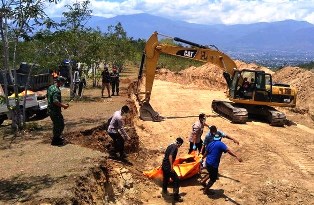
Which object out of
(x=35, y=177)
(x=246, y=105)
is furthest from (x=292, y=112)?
(x=35, y=177)

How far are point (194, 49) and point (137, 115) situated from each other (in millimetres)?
4401

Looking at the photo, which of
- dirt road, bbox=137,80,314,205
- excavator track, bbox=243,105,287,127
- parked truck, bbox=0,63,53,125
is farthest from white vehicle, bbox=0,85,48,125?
excavator track, bbox=243,105,287,127

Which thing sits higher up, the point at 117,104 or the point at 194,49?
the point at 194,49

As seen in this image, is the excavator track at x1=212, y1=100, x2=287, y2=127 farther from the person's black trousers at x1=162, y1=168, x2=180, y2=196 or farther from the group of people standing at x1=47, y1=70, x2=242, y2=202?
the person's black trousers at x1=162, y1=168, x2=180, y2=196

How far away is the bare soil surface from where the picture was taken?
1036cm

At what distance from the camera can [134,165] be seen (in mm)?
13672

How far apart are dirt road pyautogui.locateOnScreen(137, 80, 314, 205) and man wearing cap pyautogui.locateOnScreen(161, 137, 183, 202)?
0.35 meters

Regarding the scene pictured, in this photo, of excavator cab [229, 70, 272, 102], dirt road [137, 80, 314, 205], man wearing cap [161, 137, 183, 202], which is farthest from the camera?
excavator cab [229, 70, 272, 102]

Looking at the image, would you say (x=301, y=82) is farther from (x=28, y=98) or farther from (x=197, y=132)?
(x=28, y=98)

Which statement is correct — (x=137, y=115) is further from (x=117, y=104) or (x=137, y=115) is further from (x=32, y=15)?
(x=32, y=15)

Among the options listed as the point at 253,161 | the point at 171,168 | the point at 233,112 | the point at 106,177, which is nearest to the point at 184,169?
the point at 171,168

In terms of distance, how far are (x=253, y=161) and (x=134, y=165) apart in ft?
13.5

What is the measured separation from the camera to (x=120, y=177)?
→ 40.1ft

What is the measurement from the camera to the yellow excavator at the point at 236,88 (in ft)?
68.6
